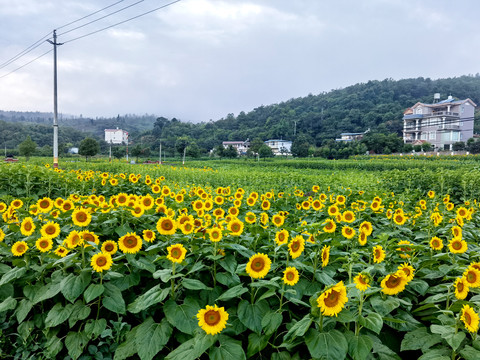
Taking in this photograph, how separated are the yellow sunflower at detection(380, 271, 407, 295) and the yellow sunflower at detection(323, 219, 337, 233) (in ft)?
2.04

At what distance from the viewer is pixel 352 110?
Result: 65.9 metres

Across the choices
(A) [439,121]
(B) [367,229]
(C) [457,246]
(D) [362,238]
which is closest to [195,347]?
(D) [362,238]

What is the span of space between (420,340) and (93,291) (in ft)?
→ 5.32

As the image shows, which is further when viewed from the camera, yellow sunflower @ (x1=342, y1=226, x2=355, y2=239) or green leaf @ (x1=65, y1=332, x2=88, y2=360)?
yellow sunflower @ (x1=342, y1=226, x2=355, y2=239)

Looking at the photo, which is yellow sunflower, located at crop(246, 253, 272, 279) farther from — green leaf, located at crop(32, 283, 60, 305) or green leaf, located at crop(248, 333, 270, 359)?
green leaf, located at crop(32, 283, 60, 305)

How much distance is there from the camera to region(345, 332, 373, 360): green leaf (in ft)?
4.45

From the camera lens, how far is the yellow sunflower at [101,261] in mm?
1706

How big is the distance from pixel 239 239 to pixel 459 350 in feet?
4.10

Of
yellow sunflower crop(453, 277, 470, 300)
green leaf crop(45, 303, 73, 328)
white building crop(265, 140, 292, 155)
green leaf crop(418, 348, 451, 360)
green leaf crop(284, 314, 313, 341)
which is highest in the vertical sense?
white building crop(265, 140, 292, 155)

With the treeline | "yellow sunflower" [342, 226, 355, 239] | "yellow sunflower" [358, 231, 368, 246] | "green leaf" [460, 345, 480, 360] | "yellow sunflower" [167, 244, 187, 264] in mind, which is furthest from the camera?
the treeline

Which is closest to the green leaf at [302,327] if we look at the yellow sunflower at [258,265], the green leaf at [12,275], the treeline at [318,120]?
the yellow sunflower at [258,265]

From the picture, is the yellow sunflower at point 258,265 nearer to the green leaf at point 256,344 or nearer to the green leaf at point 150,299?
the green leaf at point 256,344

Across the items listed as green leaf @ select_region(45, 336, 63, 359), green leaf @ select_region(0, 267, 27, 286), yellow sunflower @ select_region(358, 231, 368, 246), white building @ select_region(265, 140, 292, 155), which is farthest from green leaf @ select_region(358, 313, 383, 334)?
white building @ select_region(265, 140, 292, 155)

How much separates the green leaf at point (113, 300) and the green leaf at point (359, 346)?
3.80 ft
